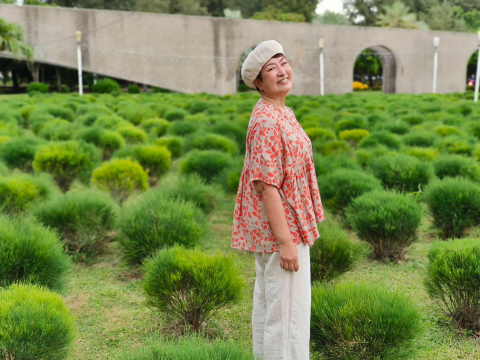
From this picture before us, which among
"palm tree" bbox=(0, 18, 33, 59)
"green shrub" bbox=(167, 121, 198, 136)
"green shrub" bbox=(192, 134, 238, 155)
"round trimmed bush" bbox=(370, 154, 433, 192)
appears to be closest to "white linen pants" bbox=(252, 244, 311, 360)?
"round trimmed bush" bbox=(370, 154, 433, 192)

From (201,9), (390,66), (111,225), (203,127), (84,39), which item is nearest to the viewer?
(111,225)

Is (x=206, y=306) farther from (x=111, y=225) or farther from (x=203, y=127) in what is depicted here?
(x=203, y=127)

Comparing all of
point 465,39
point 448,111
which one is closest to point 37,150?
point 448,111

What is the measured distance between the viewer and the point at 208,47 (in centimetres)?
2547

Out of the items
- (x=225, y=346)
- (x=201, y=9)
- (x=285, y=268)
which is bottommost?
(x=225, y=346)

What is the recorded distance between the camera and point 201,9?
114 feet

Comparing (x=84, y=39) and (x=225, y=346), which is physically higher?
(x=84, y=39)

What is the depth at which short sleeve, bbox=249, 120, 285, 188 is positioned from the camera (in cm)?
194

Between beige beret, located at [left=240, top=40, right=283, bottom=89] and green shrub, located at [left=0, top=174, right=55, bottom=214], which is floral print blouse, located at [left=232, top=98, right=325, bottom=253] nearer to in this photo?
beige beret, located at [left=240, top=40, right=283, bottom=89]

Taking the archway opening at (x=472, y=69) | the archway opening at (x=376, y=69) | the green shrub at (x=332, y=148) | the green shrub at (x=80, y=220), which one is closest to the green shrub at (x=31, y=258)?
the green shrub at (x=80, y=220)

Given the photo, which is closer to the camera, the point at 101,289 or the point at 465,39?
the point at 101,289

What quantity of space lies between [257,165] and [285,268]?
399 mm

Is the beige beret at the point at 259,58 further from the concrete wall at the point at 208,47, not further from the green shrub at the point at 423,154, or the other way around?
the concrete wall at the point at 208,47

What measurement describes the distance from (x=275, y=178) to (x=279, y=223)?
17cm
